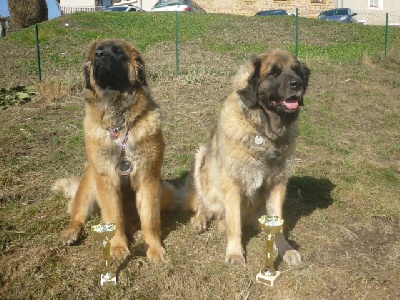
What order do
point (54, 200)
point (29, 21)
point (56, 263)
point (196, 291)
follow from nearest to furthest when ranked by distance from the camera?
point (196, 291) → point (56, 263) → point (54, 200) → point (29, 21)

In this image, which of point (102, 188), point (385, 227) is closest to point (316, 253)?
point (385, 227)

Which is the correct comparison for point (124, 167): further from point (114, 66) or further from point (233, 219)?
point (233, 219)

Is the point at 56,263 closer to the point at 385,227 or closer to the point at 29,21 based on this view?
the point at 385,227

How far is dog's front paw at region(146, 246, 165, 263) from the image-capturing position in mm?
2883

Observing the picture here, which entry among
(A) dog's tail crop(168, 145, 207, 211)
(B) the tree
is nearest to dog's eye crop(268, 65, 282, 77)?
(A) dog's tail crop(168, 145, 207, 211)

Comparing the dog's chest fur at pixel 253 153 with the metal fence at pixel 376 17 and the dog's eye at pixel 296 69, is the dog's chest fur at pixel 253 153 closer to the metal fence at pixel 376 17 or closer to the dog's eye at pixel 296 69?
the dog's eye at pixel 296 69

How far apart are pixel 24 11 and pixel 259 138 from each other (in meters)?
17.9

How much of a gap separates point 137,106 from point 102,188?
660mm

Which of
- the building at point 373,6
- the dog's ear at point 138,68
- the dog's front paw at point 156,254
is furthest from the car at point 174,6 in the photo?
the dog's front paw at point 156,254

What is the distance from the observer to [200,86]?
814cm

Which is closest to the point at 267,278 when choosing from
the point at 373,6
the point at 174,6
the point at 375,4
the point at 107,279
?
the point at 107,279

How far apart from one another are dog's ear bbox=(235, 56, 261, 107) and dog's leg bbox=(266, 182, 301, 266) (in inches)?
28.3

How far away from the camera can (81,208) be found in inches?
127

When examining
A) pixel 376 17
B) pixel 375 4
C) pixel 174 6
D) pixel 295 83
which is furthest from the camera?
pixel 375 4
